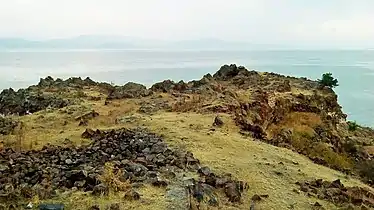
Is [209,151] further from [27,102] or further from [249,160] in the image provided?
[27,102]

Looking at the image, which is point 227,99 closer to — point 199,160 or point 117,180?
point 199,160

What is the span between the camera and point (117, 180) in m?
8.75

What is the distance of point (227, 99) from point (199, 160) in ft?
27.1

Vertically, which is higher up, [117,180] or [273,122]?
[117,180]

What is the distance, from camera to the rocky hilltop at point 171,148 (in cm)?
881

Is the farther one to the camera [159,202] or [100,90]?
[100,90]

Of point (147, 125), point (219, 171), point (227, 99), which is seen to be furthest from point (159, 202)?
point (227, 99)

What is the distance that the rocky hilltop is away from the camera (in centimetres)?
881

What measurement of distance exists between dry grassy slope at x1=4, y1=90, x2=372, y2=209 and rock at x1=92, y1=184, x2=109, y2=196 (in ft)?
0.48

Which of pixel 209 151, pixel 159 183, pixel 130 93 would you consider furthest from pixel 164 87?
pixel 159 183

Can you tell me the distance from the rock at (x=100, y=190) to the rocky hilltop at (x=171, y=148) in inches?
0.7

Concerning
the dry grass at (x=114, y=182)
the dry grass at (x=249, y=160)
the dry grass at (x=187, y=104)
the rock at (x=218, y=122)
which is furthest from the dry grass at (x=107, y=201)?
the dry grass at (x=187, y=104)

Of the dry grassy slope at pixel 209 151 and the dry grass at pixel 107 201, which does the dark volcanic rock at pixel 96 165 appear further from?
the dry grassy slope at pixel 209 151

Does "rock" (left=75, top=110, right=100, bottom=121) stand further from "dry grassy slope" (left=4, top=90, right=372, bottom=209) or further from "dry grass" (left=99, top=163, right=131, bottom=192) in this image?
"dry grass" (left=99, top=163, right=131, bottom=192)
